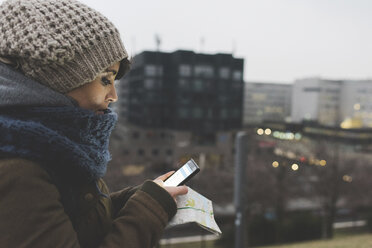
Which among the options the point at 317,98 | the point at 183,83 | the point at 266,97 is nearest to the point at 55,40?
the point at 183,83

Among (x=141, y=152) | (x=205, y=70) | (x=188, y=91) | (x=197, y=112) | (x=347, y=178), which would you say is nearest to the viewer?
(x=347, y=178)

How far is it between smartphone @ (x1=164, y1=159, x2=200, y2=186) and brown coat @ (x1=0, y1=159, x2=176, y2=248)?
0.16 meters

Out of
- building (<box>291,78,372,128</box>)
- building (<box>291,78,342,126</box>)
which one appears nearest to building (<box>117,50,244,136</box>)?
building (<box>291,78,372,128</box>)

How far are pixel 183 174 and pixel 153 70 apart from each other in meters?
28.2

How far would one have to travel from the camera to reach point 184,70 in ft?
96.2

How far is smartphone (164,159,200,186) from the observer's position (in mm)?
1281

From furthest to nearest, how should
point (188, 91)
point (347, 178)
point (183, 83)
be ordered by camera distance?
point (188, 91) < point (183, 83) < point (347, 178)

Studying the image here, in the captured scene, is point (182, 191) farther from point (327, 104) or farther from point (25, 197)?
point (327, 104)

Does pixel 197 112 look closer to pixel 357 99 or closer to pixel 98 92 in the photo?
pixel 98 92

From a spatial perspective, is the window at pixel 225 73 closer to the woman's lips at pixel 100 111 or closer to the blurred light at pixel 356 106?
the woman's lips at pixel 100 111

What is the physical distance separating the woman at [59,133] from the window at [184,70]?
1117 inches

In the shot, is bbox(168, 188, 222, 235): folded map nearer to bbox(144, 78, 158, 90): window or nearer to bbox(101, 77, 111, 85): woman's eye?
bbox(101, 77, 111, 85): woman's eye

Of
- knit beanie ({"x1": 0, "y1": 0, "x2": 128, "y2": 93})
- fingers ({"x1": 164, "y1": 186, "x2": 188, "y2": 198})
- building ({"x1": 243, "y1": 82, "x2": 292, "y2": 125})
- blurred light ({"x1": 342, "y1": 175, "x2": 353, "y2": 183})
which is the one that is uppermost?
knit beanie ({"x1": 0, "y1": 0, "x2": 128, "y2": 93})

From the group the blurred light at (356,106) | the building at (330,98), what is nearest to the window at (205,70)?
the building at (330,98)
